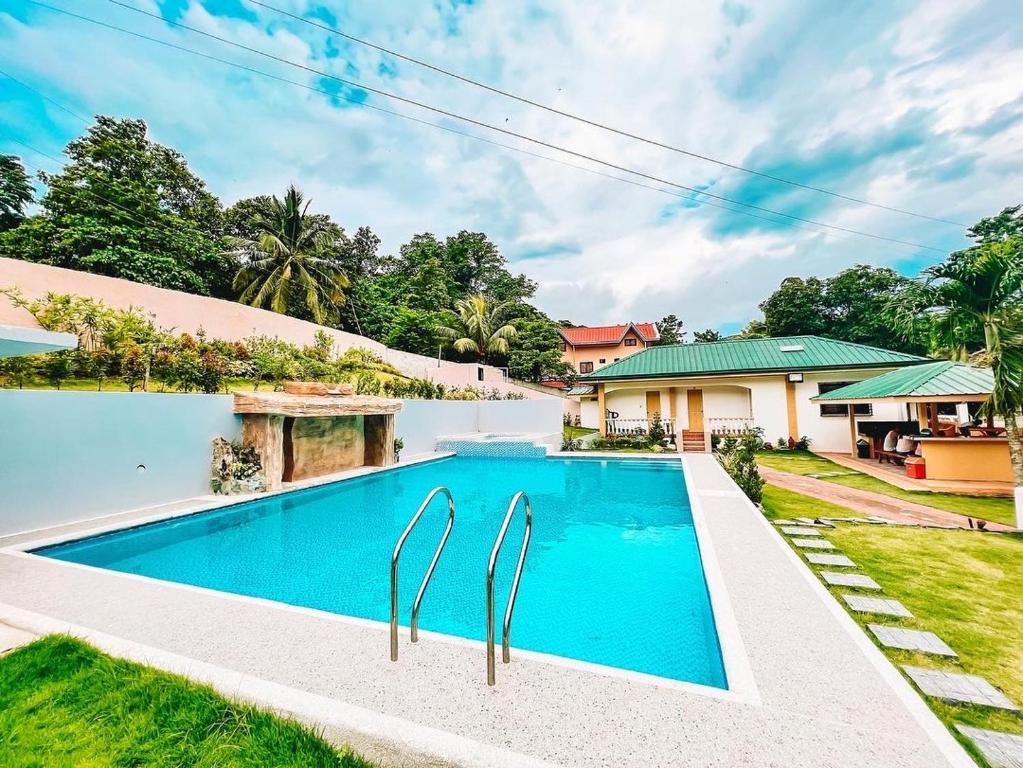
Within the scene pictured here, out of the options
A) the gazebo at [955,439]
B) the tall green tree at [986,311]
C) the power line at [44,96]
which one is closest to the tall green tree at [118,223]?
the power line at [44,96]

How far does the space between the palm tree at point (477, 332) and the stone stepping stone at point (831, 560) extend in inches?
909

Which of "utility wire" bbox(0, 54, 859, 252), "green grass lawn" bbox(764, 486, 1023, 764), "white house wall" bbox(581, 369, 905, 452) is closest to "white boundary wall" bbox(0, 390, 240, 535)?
"utility wire" bbox(0, 54, 859, 252)

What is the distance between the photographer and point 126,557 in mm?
5523

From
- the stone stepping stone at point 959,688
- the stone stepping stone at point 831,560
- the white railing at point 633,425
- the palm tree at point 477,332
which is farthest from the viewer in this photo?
the palm tree at point 477,332

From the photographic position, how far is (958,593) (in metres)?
4.04

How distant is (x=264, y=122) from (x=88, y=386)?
7.67 m

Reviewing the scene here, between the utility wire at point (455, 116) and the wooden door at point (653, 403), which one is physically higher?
the utility wire at point (455, 116)

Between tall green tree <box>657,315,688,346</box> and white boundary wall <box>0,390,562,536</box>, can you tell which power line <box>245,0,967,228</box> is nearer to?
white boundary wall <box>0,390,562,536</box>

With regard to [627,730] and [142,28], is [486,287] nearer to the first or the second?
[142,28]

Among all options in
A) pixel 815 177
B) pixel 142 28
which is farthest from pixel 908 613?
pixel 142 28

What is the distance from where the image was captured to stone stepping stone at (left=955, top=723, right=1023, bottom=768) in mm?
2045

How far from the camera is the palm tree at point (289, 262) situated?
2120cm

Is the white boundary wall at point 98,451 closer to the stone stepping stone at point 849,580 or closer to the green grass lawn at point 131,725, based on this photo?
the green grass lawn at point 131,725

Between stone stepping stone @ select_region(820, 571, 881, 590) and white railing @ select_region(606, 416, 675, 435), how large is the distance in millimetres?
12857
